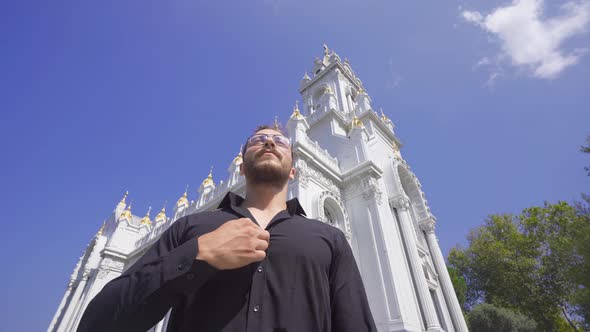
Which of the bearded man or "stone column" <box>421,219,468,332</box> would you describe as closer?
the bearded man

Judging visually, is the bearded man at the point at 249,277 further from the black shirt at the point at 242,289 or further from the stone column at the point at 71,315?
the stone column at the point at 71,315

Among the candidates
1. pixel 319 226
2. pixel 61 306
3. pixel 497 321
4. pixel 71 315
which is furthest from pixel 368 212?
pixel 61 306

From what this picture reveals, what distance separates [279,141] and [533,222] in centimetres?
3030

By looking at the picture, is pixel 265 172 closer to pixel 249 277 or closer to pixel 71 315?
pixel 249 277

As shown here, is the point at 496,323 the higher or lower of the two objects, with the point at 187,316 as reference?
higher

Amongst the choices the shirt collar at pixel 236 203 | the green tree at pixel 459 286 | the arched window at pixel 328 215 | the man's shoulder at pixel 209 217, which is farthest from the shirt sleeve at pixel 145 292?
the green tree at pixel 459 286

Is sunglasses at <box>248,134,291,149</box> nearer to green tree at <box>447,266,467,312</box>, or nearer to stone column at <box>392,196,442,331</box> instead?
stone column at <box>392,196,442,331</box>

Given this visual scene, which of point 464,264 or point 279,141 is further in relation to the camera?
point 464,264

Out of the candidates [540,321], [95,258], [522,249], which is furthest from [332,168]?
[95,258]

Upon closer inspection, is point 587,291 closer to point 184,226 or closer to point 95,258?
point 184,226

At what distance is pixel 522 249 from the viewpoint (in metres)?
22.8

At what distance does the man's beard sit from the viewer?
2.21 metres

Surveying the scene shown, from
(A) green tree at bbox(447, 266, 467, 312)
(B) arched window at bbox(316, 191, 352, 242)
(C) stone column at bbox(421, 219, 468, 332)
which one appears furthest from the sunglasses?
(A) green tree at bbox(447, 266, 467, 312)

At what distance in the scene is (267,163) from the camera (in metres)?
2.22
